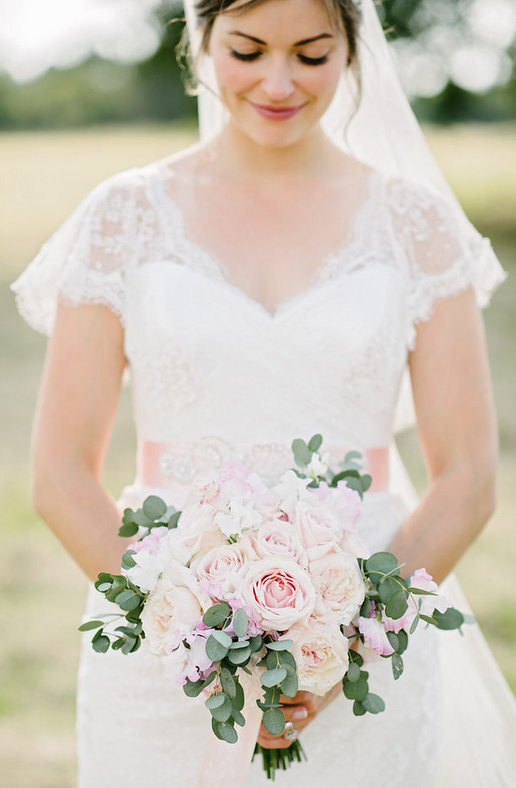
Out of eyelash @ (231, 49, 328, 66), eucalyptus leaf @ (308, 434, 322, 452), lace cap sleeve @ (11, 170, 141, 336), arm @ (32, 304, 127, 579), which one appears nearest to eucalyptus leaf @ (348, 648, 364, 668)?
eucalyptus leaf @ (308, 434, 322, 452)

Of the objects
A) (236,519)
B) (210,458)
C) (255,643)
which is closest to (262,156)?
(210,458)

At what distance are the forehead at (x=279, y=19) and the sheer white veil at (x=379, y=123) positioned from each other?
421 millimetres

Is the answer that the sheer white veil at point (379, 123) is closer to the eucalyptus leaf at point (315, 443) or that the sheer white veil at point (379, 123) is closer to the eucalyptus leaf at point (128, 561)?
the eucalyptus leaf at point (315, 443)

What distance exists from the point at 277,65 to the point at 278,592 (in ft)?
4.47

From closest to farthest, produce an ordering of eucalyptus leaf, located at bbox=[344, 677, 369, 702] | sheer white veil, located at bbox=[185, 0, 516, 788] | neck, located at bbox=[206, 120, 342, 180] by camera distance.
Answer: eucalyptus leaf, located at bbox=[344, 677, 369, 702], neck, located at bbox=[206, 120, 342, 180], sheer white veil, located at bbox=[185, 0, 516, 788]

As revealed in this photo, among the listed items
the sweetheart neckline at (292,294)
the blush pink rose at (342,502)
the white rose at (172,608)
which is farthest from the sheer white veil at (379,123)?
the white rose at (172,608)

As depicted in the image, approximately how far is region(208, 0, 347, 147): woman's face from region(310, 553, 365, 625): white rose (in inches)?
47.7

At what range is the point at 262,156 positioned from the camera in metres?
2.74

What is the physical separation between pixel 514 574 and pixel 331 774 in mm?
3992

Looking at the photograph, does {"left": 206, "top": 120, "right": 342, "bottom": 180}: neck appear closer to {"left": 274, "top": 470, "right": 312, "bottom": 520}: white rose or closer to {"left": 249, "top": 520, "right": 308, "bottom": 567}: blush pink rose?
{"left": 274, "top": 470, "right": 312, "bottom": 520}: white rose

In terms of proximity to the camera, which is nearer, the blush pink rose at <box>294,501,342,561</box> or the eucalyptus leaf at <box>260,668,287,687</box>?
the eucalyptus leaf at <box>260,668,287,687</box>

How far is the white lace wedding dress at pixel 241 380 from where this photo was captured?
251cm

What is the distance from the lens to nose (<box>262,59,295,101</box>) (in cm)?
240

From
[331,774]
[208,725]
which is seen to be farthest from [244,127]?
[331,774]
